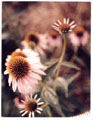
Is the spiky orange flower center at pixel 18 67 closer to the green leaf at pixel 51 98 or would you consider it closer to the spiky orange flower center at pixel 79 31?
the green leaf at pixel 51 98

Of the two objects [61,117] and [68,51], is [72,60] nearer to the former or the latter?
[68,51]

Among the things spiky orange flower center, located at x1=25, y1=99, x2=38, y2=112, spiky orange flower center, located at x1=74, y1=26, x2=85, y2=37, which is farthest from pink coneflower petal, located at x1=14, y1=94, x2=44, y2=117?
spiky orange flower center, located at x1=74, y1=26, x2=85, y2=37

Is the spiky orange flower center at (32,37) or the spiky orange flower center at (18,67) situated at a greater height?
the spiky orange flower center at (32,37)

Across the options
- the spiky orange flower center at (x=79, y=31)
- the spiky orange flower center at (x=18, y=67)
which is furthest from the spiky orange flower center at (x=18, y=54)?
the spiky orange flower center at (x=79, y=31)

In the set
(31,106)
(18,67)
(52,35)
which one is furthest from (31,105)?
(52,35)

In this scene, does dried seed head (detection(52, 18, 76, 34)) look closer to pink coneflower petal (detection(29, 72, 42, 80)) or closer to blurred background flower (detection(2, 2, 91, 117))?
blurred background flower (detection(2, 2, 91, 117))

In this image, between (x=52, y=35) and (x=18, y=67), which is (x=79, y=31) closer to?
(x=52, y=35)

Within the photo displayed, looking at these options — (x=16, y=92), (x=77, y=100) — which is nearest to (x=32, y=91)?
(x=16, y=92)
